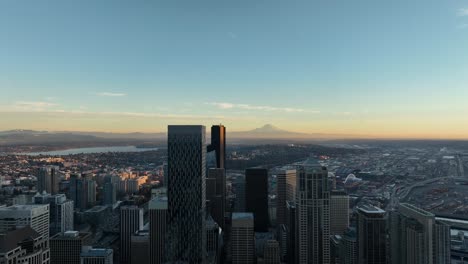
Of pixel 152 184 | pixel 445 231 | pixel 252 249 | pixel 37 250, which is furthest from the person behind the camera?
pixel 152 184

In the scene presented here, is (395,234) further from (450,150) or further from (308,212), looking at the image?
(450,150)

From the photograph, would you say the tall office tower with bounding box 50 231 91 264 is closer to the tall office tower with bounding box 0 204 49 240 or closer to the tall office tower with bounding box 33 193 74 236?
the tall office tower with bounding box 0 204 49 240

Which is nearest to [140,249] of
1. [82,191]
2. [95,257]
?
[95,257]

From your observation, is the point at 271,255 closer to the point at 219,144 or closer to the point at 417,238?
the point at 417,238

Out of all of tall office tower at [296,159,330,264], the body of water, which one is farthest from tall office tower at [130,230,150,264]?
the body of water

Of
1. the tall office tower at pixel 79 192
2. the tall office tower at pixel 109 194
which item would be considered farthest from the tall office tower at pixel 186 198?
the tall office tower at pixel 109 194

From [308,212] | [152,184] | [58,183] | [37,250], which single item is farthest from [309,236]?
[58,183]
